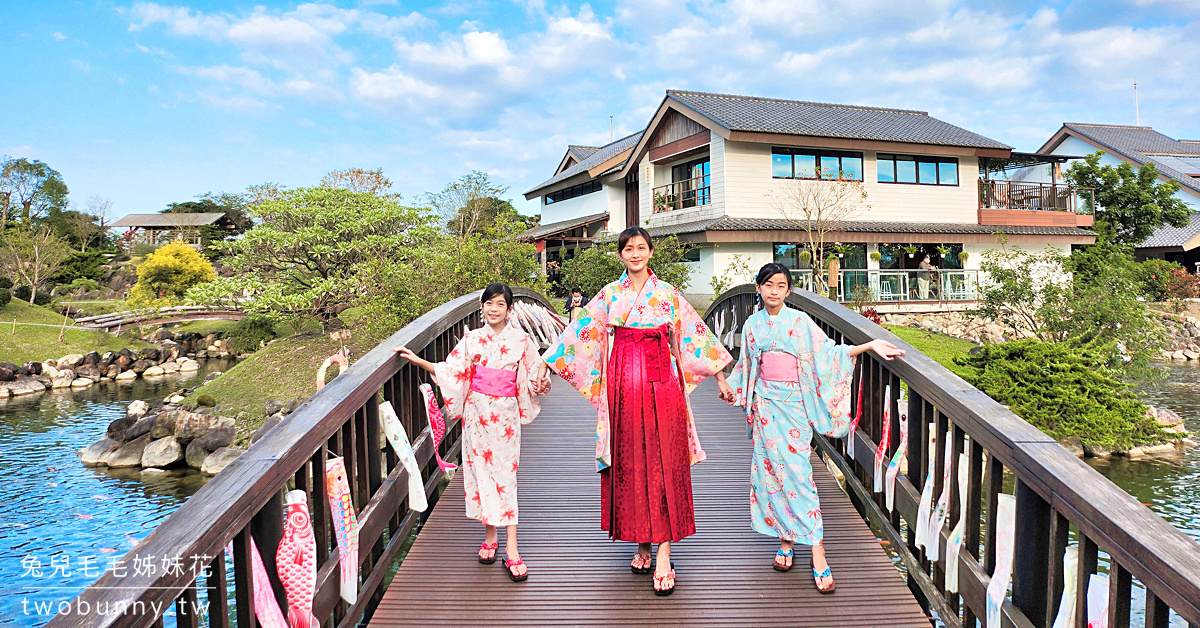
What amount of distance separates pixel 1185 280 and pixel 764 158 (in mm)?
16768

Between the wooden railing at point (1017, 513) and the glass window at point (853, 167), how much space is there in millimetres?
17045

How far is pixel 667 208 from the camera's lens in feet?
71.8

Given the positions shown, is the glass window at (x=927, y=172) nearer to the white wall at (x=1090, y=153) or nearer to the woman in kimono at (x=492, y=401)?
the white wall at (x=1090, y=153)

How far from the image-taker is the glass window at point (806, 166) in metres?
19.5

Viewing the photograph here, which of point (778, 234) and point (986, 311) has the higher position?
point (778, 234)

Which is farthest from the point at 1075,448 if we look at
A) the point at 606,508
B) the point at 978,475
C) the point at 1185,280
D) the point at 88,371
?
the point at 88,371

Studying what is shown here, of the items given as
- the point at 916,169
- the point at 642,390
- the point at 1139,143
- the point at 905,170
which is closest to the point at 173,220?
the point at 905,170

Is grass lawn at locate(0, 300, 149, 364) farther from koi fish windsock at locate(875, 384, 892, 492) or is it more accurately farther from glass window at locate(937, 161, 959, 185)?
glass window at locate(937, 161, 959, 185)

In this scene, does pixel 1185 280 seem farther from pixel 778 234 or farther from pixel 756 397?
pixel 756 397

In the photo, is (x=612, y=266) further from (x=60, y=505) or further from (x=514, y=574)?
(x=514, y=574)

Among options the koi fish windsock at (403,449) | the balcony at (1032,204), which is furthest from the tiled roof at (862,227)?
the koi fish windsock at (403,449)

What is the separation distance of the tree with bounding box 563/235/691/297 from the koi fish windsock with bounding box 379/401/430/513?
1365 cm

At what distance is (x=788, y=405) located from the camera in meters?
3.20

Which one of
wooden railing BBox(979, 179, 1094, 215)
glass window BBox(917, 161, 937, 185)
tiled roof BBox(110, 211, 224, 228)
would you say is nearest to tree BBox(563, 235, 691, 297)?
glass window BBox(917, 161, 937, 185)
